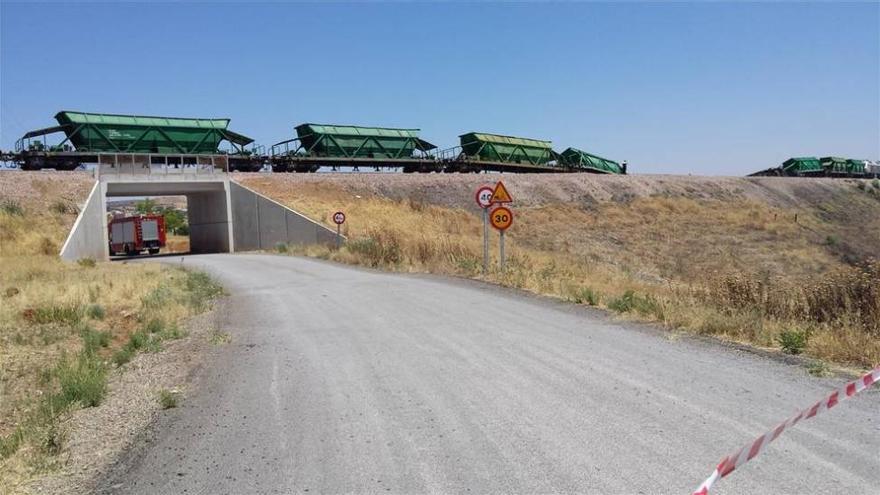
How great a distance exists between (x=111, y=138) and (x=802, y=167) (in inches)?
3229

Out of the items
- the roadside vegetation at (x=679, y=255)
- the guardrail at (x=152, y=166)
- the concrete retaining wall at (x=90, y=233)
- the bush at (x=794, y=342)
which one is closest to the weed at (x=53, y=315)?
the roadside vegetation at (x=679, y=255)

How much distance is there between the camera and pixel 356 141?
186ft

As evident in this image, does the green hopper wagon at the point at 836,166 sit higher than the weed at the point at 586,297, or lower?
higher

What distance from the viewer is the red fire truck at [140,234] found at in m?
54.8

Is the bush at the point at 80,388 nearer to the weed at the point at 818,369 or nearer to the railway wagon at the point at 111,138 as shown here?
the weed at the point at 818,369

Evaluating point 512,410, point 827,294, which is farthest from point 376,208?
point 512,410

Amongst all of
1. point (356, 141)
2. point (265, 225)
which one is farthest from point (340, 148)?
Result: point (265, 225)

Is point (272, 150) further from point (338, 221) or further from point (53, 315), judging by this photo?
point (53, 315)

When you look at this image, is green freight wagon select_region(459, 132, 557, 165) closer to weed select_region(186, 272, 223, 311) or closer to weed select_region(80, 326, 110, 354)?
weed select_region(186, 272, 223, 311)

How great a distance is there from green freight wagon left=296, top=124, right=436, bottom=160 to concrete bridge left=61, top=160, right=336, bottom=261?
9408 mm

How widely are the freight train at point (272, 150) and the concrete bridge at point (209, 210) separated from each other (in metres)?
0.86

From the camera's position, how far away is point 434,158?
63.0 m

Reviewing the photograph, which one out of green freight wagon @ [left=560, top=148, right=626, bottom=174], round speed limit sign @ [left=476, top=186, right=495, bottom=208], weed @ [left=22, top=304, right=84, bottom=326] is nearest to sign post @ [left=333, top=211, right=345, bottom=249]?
round speed limit sign @ [left=476, top=186, right=495, bottom=208]

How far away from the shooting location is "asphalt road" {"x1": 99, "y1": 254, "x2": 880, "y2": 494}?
15.2 ft
